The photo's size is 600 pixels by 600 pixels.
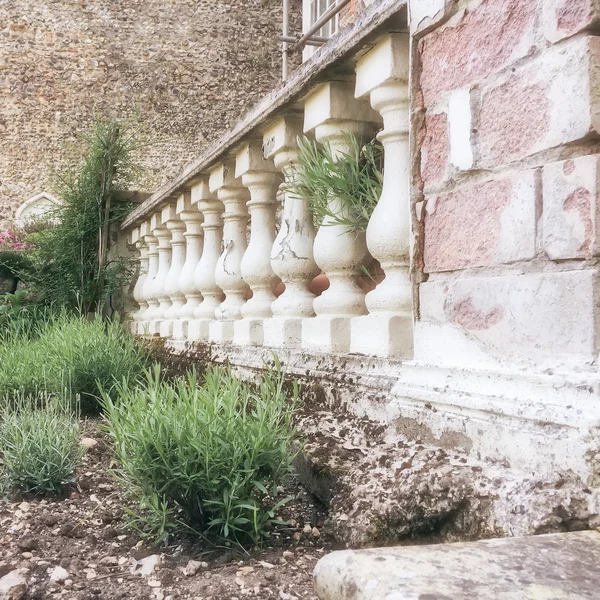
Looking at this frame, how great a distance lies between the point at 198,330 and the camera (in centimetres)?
339

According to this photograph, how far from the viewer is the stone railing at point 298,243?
1.82 meters

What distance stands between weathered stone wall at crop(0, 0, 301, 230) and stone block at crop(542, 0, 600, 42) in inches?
529

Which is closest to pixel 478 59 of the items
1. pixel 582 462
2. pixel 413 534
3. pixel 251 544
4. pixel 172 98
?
pixel 582 462

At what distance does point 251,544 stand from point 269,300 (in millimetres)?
1388

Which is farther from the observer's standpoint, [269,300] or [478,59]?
[269,300]

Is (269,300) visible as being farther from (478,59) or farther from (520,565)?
(520,565)

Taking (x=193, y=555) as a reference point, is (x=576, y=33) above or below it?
above

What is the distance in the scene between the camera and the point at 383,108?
72.4 inches

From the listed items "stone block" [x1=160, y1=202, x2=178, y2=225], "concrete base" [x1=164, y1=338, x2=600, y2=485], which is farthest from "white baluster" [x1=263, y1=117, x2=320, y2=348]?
"stone block" [x1=160, y1=202, x2=178, y2=225]

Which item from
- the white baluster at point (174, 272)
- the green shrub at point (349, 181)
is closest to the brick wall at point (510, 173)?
the green shrub at point (349, 181)

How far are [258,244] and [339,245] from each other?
79cm

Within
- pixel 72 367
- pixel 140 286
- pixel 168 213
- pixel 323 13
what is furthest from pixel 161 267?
pixel 323 13

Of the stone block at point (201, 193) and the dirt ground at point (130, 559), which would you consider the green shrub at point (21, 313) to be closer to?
the stone block at point (201, 193)

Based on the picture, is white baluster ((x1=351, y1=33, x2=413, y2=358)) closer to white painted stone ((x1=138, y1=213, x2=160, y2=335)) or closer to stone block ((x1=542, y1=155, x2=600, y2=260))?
stone block ((x1=542, y1=155, x2=600, y2=260))
